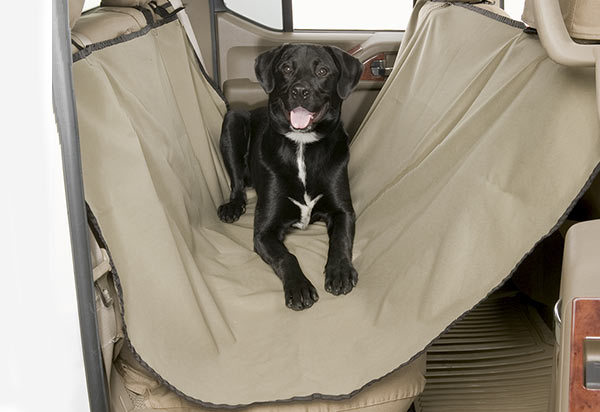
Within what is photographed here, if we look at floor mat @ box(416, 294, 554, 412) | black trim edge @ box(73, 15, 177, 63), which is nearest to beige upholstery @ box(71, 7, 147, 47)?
black trim edge @ box(73, 15, 177, 63)

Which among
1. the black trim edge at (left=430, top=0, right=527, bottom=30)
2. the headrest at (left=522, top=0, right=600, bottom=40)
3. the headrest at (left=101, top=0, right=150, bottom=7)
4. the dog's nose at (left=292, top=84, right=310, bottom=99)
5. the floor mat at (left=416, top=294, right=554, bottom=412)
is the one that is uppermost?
the headrest at (left=522, top=0, right=600, bottom=40)

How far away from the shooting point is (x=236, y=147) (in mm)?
2529

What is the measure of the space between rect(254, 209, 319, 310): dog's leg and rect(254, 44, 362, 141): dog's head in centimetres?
31

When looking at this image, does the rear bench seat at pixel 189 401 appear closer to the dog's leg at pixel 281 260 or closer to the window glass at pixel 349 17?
the dog's leg at pixel 281 260

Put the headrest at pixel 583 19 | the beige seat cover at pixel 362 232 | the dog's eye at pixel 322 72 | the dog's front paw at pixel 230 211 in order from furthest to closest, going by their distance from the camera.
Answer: the dog's front paw at pixel 230 211
the dog's eye at pixel 322 72
the beige seat cover at pixel 362 232
the headrest at pixel 583 19

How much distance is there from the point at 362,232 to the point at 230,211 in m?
0.50

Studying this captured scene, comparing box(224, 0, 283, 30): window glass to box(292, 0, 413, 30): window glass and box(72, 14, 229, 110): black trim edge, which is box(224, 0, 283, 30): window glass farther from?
box(72, 14, 229, 110): black trim edge

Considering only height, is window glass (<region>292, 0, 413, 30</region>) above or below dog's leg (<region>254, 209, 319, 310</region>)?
above

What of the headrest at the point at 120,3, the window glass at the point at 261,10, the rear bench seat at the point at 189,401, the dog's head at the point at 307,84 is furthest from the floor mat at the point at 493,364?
the window glass at the point at 261,10

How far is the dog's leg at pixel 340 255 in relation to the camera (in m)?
1.74

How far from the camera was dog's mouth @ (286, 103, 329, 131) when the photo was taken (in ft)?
7.00

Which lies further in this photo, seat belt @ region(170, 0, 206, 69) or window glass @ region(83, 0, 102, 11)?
seat belt @ region(170, 0, 206, 69)

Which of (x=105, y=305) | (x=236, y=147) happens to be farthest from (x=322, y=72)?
(x=105, y=305)

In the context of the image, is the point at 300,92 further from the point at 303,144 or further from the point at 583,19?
the point at 583,19
